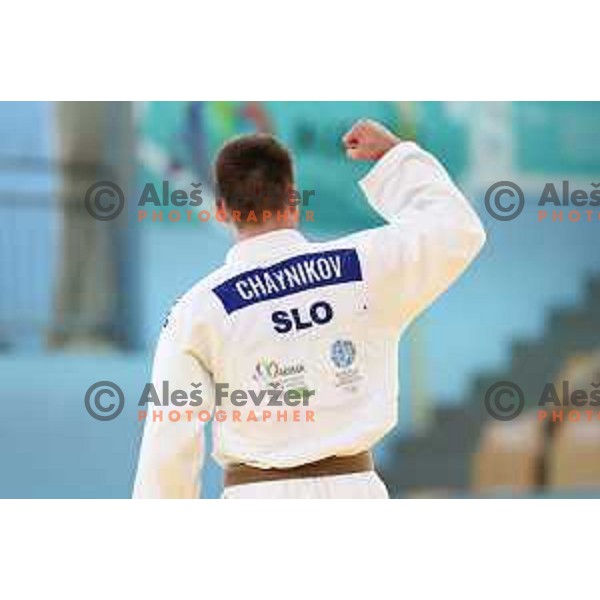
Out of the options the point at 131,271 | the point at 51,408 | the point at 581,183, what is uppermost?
the point at 581,183

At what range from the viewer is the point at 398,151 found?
318 cm

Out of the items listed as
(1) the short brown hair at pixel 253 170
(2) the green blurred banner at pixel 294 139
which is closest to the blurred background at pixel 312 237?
(2) the green blurred banner at pixel 294 139

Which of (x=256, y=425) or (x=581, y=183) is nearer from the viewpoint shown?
(x=256, y=425)

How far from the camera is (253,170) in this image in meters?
3.07

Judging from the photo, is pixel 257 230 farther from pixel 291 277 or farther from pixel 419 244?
pixel 419 244

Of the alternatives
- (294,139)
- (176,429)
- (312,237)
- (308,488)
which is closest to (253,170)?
(176,429)

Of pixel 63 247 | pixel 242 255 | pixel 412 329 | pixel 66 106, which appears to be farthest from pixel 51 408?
pixel 242 255

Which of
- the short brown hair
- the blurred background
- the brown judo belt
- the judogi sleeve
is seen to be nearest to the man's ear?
the short brown hair

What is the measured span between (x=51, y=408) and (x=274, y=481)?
5.63 metres

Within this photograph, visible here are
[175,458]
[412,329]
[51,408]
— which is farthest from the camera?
[412,329]

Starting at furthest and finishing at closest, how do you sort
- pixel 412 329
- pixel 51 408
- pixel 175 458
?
pixel 412 329 → pixel 51 408 → pixel 175 458

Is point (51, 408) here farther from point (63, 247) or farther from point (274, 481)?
point (274, 481)

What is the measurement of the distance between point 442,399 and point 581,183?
5.34 ft

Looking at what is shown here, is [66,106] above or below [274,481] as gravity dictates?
above
